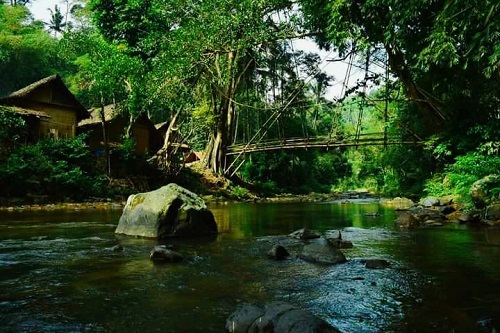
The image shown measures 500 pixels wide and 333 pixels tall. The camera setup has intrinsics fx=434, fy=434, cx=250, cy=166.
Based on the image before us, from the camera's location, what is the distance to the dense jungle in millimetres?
12820

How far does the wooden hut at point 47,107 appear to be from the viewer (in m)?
22.2

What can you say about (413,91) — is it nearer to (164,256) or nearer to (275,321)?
(164,256)

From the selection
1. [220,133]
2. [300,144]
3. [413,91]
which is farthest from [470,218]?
[220,133]

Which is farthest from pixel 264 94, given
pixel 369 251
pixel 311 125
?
pixel 369 251

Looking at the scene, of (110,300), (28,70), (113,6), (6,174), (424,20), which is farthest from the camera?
(28,70)

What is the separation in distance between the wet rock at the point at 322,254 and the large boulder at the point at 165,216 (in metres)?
2.85

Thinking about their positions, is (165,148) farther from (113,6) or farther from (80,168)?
(113,6)

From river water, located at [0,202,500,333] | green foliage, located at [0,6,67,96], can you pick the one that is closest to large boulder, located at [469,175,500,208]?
river water, located at [0,202,500,333]

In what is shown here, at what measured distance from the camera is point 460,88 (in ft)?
45.9

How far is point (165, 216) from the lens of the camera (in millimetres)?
8242

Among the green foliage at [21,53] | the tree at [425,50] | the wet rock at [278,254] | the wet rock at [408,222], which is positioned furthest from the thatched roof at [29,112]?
the wet rock at [278,254]

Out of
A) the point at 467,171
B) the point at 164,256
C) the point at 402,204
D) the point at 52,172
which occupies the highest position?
the point at 52,172

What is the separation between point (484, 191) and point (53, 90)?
848 inches

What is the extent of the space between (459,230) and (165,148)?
729 inches
